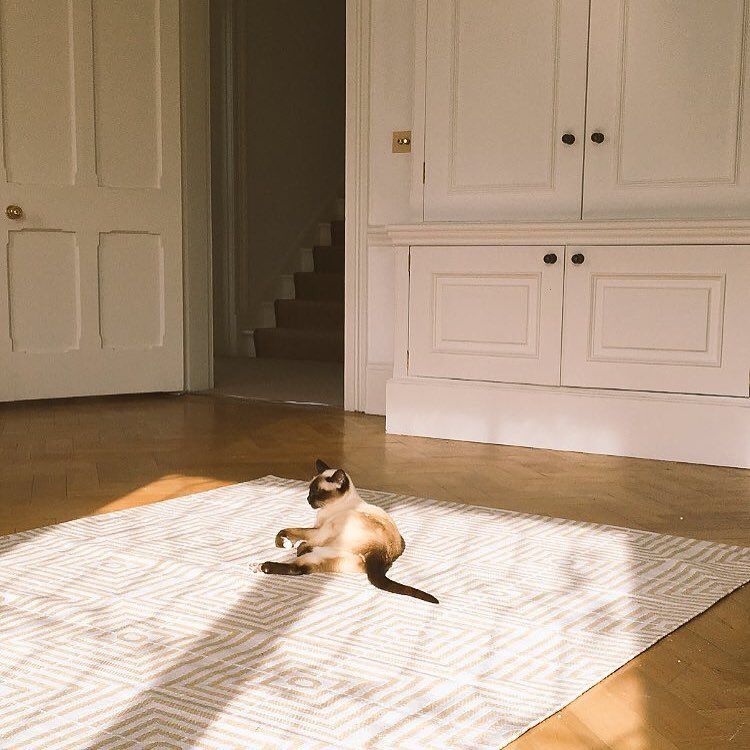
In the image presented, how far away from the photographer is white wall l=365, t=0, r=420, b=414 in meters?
4.32

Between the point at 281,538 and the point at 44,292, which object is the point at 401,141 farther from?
the point at 281,538

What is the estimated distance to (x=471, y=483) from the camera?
3053mm

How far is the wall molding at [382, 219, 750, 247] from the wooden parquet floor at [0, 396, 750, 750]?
30.6 inches

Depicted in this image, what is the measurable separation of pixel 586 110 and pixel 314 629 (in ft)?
8.54

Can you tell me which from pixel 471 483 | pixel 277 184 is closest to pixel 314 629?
pixel 471 483

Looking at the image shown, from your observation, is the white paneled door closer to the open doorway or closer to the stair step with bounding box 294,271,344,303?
the open doorway

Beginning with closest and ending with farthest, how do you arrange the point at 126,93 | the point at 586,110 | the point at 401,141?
the point at 586,110, the point at 401,141, the point at 126,93

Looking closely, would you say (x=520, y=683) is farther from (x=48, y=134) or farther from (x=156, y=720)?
(x=48, y=134)

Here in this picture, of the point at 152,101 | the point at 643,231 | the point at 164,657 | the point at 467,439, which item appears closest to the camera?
the point at 164,657

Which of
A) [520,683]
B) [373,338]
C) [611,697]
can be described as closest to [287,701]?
[520,683]

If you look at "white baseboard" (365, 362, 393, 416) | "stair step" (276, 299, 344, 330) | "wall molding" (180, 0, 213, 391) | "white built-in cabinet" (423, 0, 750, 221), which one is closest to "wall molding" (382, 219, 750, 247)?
"white built-in cabinet" (423, 0, 750, 221)

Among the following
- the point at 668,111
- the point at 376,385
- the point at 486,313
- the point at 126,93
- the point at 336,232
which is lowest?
the point at 376,385

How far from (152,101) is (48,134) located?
603 millimetres

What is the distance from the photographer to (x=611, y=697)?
1.48 meters
